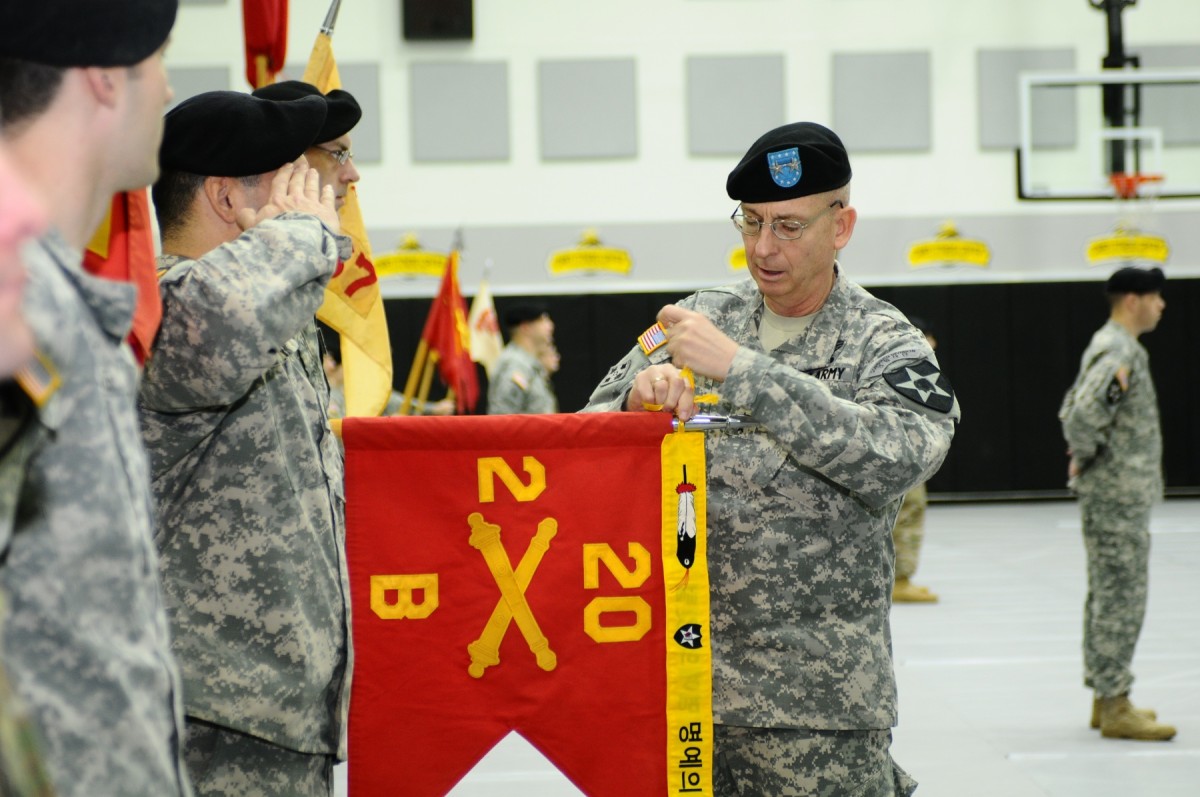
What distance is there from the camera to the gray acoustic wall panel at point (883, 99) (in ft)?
43.0

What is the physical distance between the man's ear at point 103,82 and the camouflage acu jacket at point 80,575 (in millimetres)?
148

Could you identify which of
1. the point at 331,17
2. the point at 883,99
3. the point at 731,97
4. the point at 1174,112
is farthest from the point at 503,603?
the point at 1174,112

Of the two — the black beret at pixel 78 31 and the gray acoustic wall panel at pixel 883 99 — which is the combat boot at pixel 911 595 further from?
the black beret at pixel 78 31

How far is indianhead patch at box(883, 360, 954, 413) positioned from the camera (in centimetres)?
221

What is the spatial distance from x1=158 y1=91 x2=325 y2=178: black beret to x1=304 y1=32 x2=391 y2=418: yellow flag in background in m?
0.81

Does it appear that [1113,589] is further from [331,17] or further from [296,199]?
[296,199]

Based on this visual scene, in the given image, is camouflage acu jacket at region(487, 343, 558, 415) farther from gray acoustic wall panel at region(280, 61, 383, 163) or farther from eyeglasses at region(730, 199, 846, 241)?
eyeglasses at region(730, 199, 846, 241)

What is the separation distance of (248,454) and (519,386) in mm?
7503

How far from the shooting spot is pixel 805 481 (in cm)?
226

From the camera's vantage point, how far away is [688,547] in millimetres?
2275

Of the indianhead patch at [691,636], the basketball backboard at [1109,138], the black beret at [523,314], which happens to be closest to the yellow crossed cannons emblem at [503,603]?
the indianhead patch at [691,636]

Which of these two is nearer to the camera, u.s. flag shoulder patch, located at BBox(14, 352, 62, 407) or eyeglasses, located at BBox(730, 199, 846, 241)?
u.s. flag shoulder patch, located at BBox(14, 352, 62, 407)

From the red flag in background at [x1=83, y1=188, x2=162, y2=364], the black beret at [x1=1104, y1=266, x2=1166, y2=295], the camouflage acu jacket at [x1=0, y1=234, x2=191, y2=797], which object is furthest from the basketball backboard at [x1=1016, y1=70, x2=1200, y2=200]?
the camouflage acu jacket at [x1=0, y1=234, x2=191, y2=797]

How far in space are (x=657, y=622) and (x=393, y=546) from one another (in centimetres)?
50
